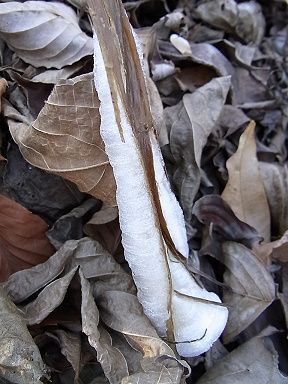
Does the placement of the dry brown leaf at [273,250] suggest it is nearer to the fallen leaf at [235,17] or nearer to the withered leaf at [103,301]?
the withered leaf at [103,301]

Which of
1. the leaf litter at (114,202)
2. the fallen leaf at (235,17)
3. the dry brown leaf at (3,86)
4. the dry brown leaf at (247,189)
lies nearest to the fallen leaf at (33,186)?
the leaf litter at (114,202)

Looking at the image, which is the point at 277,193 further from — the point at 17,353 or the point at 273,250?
the point at 17,353

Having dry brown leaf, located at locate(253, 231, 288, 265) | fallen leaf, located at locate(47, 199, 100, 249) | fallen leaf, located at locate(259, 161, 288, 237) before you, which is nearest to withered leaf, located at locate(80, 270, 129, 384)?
fallen leaf, located at locate(47, 199, 100, 249)

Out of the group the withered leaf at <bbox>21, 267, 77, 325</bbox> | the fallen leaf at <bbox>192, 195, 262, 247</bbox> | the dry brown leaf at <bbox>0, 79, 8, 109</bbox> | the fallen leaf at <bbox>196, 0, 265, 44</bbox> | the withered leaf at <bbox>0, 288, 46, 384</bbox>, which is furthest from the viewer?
the fallen leaf at <bbox>196, 0, 265, 44</bbox>

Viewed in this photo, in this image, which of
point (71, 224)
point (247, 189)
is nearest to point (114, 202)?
point (71, 224)

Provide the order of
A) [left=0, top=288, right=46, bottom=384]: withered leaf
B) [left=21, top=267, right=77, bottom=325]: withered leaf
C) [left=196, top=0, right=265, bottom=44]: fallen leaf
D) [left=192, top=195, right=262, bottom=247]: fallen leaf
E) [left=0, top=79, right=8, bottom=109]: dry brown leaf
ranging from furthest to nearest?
[left=196, top=0, right=265, bottom=44]: fallen leaf < [left=192, top=195, right=262, bottom=247]: fallen leaf < [left=0, top=79, right=8, bottom=109]: dry brown leaf < [left=21, top=267, right=77, bottom=325]: withered leaf < [left=0, top=288, right=46, bottom=384]: withered leaf

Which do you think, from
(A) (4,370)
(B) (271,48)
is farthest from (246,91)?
(A) (4,370)

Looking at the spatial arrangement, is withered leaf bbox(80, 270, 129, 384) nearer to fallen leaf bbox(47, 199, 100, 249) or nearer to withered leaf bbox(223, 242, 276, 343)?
fallen leaf bbox(47, 199, 100, 249)
